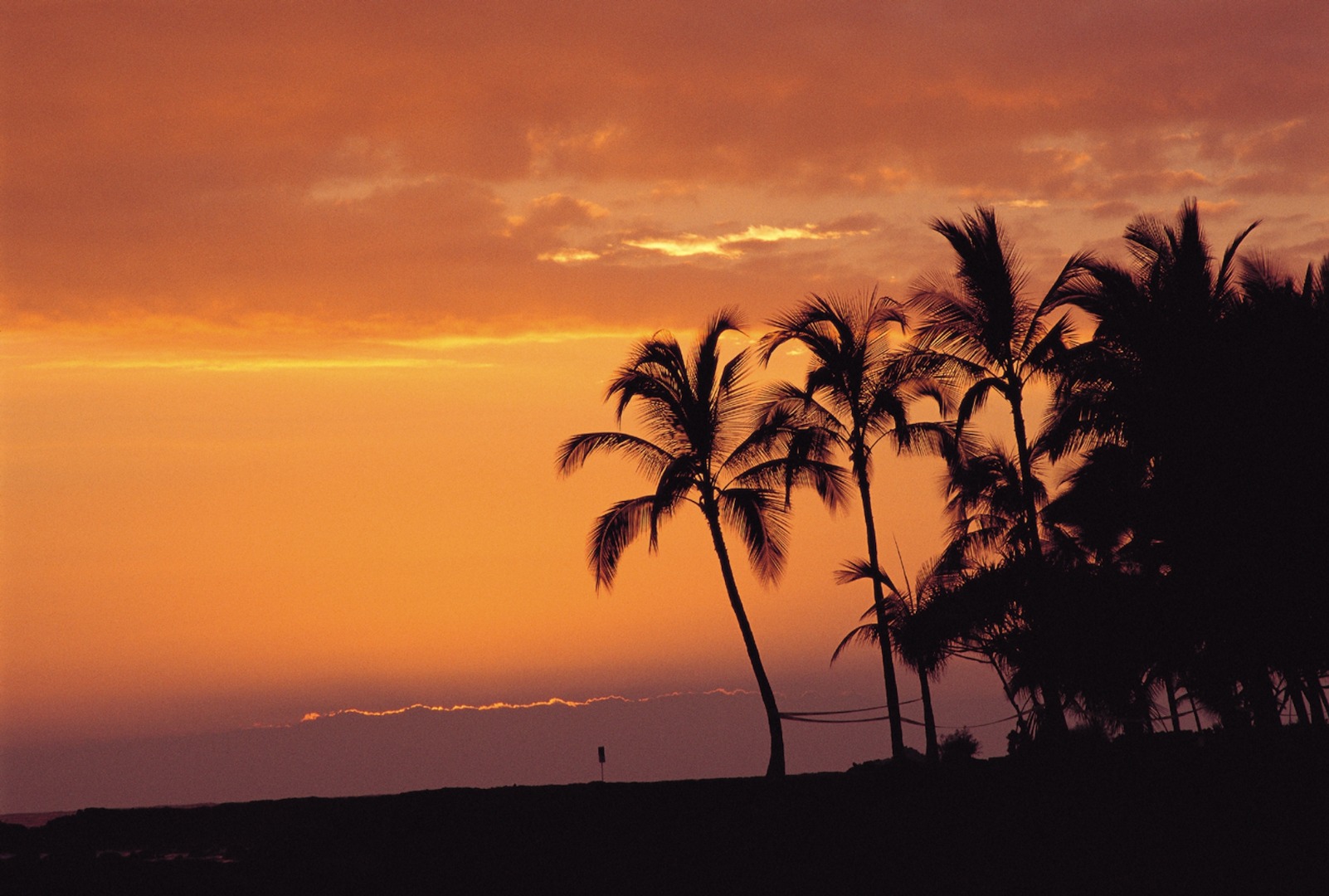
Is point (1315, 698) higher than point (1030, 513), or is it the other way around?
point (1030, 513)

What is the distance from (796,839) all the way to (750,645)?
14.8m

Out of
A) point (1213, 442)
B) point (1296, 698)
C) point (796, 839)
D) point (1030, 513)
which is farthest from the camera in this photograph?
point (1296, 698)

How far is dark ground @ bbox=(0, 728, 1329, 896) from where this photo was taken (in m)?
14.7

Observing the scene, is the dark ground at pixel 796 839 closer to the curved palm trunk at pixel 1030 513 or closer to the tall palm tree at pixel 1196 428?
the tall palm tree at pixel 1196 428

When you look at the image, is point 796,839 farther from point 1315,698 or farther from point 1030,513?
point 1315,698

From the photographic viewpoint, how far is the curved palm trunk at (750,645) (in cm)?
2941

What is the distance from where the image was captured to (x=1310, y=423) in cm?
2014

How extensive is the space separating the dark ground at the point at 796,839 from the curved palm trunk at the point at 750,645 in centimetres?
928

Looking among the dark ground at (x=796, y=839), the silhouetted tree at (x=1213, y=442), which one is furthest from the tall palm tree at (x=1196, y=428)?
the dark ground at (x=796, y=839)

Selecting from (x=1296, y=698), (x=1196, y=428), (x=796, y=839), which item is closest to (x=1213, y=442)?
(x=1196, y=428)

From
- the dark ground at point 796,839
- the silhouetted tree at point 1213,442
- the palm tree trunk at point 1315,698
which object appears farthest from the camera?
→ the palm tree trunk at point 1315,698

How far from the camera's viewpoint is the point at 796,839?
16297 mm

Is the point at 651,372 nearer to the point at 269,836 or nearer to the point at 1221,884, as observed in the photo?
the point at 269,836

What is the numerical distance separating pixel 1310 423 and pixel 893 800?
8843mm
